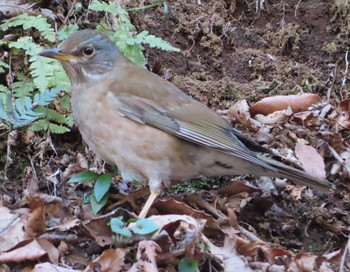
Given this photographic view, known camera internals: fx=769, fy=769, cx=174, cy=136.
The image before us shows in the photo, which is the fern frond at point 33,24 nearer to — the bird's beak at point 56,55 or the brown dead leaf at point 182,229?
the bird's beak at point 56,55

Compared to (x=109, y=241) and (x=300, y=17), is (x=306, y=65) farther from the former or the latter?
(x=109, y=241)

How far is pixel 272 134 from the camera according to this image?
660 centimetres

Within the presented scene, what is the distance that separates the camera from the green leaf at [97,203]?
5.22m

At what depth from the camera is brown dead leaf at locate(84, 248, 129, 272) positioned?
4.40 m

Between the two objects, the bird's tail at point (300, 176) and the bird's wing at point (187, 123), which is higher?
the bird's wing at point (187, 123)

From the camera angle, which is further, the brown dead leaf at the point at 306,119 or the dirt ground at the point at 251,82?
the brown dead leaf at the point at 306,119

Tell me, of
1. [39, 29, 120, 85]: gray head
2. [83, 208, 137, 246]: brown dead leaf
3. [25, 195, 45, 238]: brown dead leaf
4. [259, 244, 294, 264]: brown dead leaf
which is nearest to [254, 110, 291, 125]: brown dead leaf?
[39, 29, 120, 85]: gray head

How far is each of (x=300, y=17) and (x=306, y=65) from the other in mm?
667

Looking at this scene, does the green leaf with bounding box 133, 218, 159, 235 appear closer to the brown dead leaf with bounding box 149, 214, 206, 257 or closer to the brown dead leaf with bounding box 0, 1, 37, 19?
the brown dead leaf with bounding box 149, 214, 206, 257

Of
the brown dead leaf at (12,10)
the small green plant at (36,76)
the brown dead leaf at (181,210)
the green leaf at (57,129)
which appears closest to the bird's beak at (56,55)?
the small green plant at (36,76)

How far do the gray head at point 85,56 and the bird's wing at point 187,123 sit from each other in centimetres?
32

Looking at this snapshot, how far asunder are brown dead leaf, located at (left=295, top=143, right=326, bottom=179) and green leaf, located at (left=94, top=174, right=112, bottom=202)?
→ 5.64 ft

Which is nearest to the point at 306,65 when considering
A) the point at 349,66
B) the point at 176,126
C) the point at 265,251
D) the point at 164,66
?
the point at 349,66

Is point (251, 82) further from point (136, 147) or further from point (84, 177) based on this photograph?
point (84, 177)
